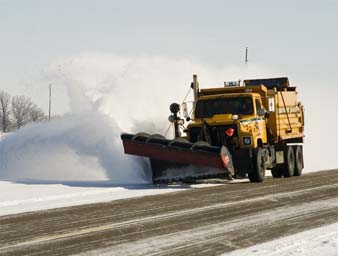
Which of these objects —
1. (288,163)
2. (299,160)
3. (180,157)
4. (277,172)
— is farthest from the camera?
(299,160)

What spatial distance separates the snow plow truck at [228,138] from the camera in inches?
615

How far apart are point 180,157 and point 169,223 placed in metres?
6.67

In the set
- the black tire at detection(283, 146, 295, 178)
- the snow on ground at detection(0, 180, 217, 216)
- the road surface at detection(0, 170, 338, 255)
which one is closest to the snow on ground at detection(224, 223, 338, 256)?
the road surface at detection(0, 170, 338, 255)

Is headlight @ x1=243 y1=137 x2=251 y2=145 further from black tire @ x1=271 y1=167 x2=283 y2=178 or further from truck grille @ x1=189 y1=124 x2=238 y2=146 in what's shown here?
black tire @ x1=271 y1=167 x2=283 y2=178

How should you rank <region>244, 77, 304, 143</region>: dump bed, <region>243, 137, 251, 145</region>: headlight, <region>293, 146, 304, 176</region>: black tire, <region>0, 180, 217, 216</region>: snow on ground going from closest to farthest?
<region>0, 180, 217, 216</region>: snow on ground, <region>243, 137, 251, 145</region>: headlight, <region>244, 77, 304, 143</region>: dump bed, <region>293, 146, 304, 176</region>: black tire

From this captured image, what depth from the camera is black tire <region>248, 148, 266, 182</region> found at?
16734 mm

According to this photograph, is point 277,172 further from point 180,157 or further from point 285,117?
point 180,157

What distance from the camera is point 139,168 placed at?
19281 mm

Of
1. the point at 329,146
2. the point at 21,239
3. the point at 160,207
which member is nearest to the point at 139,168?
the point at 160,207

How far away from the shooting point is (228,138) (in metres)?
16.8

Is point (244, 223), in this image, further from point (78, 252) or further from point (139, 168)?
point (139, 168)

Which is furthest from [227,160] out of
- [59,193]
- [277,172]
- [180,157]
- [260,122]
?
[277,172]

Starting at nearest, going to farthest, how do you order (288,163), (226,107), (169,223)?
1. (169,223)
2. (226,107)
3. (288,163)

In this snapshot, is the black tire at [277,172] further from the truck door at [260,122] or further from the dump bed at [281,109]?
the truck door at [260,122]
